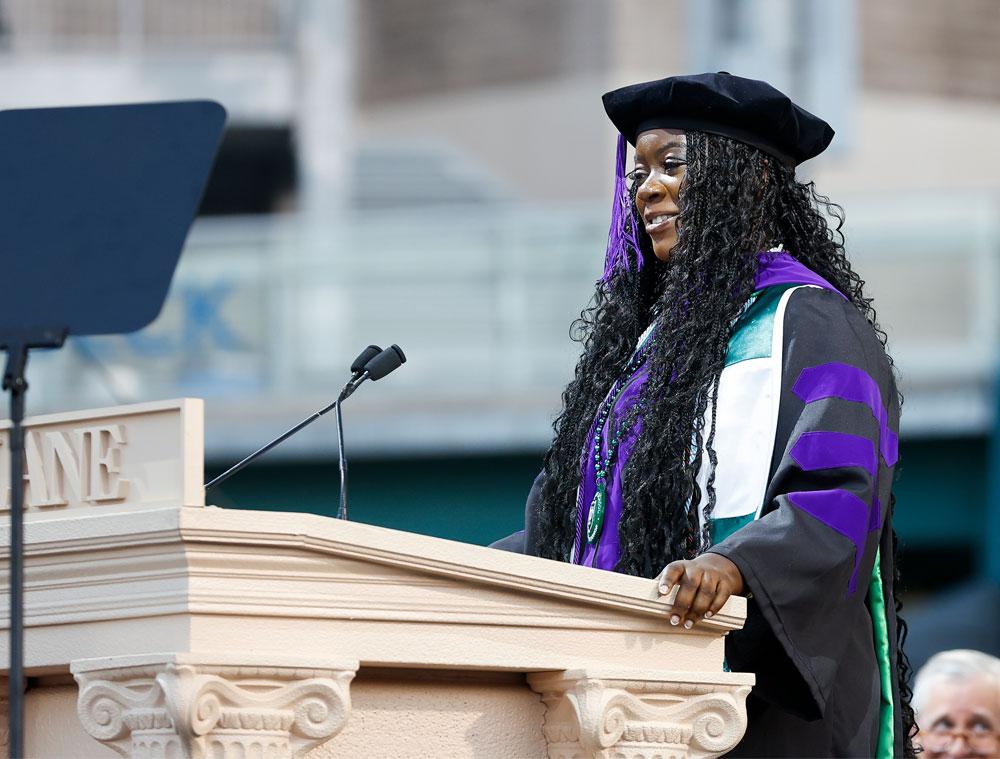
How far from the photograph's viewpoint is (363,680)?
2.79 m

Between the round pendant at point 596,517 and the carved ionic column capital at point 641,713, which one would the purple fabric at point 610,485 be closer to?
the round pendant at point 596,517

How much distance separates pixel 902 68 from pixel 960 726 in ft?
37.0

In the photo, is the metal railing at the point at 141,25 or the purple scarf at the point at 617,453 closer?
the purple scarf at the point at 617,453

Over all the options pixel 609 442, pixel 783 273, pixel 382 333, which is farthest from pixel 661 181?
pixel 382 333

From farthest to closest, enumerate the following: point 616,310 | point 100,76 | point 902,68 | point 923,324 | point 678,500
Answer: point 902,68 < point 100,76 < point 923,324 < point 616,310 < point 678,500

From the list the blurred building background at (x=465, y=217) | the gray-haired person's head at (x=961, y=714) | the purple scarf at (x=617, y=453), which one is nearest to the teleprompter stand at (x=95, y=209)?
the purple scarf at (x=617, y=453)

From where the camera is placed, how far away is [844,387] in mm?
3395

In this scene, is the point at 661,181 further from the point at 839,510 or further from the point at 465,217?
the point at 465,217

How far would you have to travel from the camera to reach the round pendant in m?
3.61

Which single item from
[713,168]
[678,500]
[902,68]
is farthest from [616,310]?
[902,68]

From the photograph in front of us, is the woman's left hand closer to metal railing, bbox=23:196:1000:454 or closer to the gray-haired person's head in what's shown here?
the gray-haired person's head

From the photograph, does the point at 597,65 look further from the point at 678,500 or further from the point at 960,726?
the point at 678,500

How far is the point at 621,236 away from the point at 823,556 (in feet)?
3.51

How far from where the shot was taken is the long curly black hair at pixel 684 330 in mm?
3484
